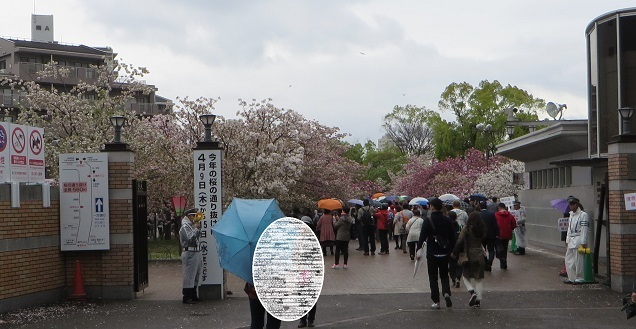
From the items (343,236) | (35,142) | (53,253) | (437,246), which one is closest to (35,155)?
(35,142)

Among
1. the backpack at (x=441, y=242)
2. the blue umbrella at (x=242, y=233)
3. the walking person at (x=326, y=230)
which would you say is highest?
the blue umbrella at (x=242, y=233)

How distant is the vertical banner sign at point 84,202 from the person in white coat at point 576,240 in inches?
371

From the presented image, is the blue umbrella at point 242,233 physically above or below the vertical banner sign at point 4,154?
below

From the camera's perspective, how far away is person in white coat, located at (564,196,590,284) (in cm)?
1730

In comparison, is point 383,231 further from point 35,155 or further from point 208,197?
point 35,155

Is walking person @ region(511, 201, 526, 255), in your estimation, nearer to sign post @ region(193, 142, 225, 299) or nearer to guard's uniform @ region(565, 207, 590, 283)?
guard's uniform @ region(565, 207, 590, 283)

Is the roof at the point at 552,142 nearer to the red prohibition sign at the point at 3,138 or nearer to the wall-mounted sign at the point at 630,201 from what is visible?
the wall-mounted sign at the point at 630,201

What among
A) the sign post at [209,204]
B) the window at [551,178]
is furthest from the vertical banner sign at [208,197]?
the window at [551,178]

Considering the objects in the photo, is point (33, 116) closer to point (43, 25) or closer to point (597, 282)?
point (597, 282)

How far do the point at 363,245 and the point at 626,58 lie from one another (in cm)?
1126

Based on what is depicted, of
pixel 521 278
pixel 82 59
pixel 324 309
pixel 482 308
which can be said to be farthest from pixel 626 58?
pixel 82 59

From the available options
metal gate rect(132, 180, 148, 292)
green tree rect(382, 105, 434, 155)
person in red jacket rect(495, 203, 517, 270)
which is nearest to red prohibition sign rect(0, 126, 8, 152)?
metal gate rect(132, 180, 148, 292)

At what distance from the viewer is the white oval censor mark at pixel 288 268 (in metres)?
7.76

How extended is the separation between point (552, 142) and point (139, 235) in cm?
1522
